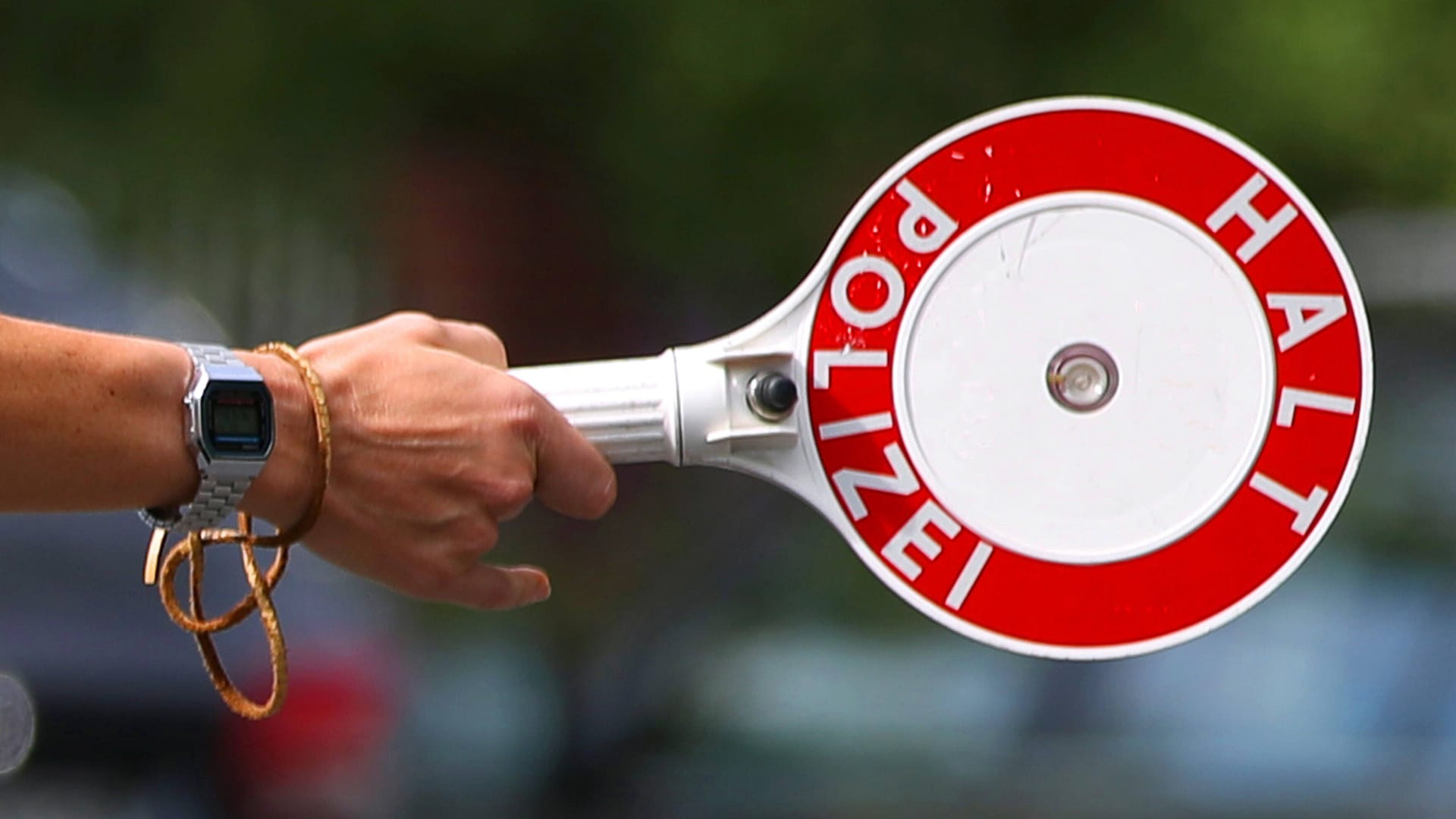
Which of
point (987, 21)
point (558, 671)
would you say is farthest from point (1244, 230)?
point (558, 671)

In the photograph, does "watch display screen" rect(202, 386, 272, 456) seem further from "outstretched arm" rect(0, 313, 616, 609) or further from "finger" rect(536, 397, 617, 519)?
"finger" rect(536, 397, 617, 519)

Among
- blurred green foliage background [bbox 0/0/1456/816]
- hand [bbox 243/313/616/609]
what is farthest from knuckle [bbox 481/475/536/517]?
blurred green foliage background [bbox 0/0/1456/816]

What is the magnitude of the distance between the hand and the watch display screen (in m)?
0.04

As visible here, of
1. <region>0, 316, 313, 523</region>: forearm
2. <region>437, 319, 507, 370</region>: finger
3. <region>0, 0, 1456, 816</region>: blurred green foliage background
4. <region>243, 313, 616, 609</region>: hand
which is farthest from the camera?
<region>0, 0, 1456, 816</region>: blurred green foliage background

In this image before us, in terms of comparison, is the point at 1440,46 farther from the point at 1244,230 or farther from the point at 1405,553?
the point at 1244,230

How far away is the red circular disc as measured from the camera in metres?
1.49

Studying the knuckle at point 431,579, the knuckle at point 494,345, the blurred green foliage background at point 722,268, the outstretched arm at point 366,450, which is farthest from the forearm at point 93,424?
the blurred green foliage background at point 722,268

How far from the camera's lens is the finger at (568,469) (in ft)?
4.77

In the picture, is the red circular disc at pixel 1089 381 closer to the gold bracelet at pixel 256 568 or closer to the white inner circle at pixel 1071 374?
the white inner circle at pixel 1071 374

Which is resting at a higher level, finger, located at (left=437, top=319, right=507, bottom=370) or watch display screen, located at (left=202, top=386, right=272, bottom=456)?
finger, located at (left=437, top=319, right=507, bottom=370)

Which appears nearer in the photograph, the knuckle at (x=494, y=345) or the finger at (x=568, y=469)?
the finger at (x=568, y=469)

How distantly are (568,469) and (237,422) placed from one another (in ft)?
0.82

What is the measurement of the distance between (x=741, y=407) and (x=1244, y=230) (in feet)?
1.36

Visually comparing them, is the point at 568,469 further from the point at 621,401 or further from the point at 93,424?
the point at 93,424
